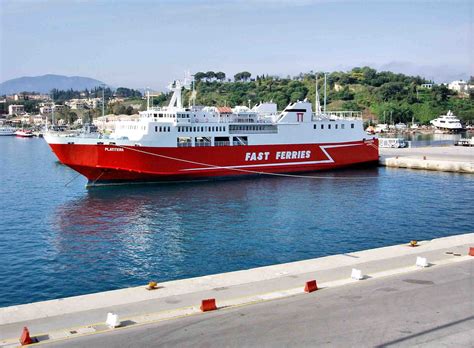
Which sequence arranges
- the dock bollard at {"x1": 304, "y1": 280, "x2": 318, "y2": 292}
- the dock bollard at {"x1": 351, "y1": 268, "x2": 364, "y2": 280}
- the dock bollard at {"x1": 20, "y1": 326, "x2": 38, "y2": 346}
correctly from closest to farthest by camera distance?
the dock bollard at {"x1": 20, "y1": 326, "x2": 38, "y2": 346} → the dock bollard at {"x1": 304, "y1": 280, "x2": 318, "y2": 292} → the dock bollard at {"x1": 351, "y1": 268, "x2": 364, "y2": 280}

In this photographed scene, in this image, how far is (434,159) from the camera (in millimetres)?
56281

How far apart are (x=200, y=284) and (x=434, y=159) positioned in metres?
47.6

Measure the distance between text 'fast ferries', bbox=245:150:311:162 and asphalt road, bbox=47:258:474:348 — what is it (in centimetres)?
3416

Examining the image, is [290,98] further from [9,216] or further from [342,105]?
[9,216]

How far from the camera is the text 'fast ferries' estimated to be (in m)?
47.9

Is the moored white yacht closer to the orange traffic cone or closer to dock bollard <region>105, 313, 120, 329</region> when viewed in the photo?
dock bollard <region>105, 313, 120, 329</region>

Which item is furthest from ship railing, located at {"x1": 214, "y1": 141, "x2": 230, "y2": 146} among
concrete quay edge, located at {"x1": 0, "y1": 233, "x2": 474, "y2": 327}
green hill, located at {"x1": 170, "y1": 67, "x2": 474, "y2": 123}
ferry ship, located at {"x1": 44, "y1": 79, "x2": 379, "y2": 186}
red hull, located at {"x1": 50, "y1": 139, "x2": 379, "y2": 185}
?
green hill, located at {"x1": 170, "y1": 67, "x2": 474, "y2": 123}

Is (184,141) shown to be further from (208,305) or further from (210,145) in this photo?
(208,305)

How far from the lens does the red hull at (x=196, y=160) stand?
1596 inches

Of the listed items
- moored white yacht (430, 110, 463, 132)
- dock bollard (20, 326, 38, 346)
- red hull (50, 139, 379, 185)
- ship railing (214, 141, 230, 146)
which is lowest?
dock bollard (20, 326, 38, 346)

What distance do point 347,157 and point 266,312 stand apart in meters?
43.9

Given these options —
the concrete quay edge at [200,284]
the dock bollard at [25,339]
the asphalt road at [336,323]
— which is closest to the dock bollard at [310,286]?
the asphalt road at [336,323]

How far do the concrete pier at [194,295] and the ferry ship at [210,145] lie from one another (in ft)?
89.3

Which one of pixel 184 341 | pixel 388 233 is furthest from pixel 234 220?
pixel 184 341
